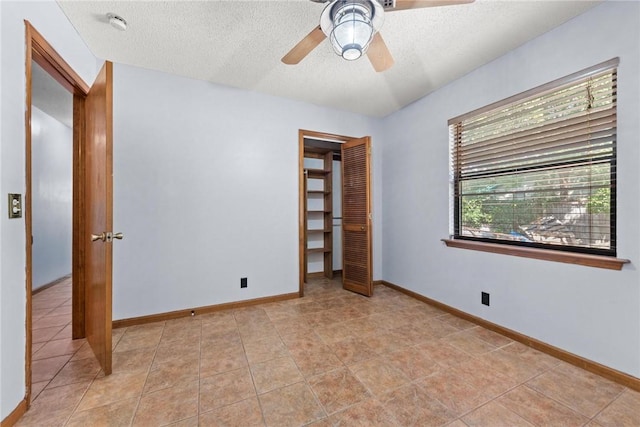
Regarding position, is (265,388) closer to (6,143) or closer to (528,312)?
(6,143)

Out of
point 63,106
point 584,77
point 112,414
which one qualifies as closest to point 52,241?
point 63,106

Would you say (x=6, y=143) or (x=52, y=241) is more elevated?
(x=6, y=143)

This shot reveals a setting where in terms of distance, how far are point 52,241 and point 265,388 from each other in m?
4.61

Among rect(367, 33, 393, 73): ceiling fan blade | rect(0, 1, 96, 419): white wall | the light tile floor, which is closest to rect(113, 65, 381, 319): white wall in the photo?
the light tile floor

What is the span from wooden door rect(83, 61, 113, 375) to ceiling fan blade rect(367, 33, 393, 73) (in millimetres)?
1749

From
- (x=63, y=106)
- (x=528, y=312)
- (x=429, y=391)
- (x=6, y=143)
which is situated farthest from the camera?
(x=63, y=106)

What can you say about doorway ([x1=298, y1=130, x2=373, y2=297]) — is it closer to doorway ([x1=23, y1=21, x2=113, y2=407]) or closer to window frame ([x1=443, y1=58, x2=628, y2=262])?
window frame ([x1=443, y1=58, x2=628, y2=262])

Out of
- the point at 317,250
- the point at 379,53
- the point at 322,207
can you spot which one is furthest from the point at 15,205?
the point at 322,207

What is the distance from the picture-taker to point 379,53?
1.77 metres

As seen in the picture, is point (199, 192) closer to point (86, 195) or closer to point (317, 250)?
point (86, 195)

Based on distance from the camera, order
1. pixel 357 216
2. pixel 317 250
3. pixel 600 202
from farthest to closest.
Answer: pixel 317 250 < pixel 357 216 < pixel 600 202

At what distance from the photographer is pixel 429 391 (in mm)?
1625

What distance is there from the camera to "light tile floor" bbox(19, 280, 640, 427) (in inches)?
56.1

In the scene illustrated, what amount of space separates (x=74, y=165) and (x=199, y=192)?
1.02m
